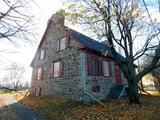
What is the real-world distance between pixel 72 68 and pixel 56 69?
112 inches

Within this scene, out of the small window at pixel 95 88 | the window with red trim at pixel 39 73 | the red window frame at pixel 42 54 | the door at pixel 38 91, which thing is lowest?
the door at pixel 38 91

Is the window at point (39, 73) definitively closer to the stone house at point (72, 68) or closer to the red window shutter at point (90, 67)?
the stone house at point (72, 68)

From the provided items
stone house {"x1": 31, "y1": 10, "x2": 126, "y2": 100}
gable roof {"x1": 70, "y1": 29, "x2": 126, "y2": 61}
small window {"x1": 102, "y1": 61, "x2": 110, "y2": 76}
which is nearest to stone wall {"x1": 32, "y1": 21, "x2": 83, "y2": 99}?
stone house {"x1": 31, "y1": 10, "x2": 126, "y2": 100}

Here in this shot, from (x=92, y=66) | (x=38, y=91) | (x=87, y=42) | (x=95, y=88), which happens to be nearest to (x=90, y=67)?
(x=92, y=66)

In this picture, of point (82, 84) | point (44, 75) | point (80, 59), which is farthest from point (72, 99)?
point (44, 75)

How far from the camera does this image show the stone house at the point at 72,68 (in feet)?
48.0

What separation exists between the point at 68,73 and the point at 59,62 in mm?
2105

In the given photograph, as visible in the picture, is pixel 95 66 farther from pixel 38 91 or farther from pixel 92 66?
pixel 38 91

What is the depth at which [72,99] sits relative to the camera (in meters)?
14.5

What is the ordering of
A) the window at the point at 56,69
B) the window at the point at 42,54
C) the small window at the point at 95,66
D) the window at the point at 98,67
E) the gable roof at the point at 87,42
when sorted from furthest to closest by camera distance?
the window at the point at 42,54 < the window at the point at 56,69 < the gable roof at the point at 87,42 < the small window at the point at 95,66 < the window at the point at 98,67

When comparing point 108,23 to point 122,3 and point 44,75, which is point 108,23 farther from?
point 44,75

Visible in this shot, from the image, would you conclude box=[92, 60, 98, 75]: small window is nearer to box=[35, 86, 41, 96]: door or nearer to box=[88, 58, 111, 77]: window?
box=[88, 58, 111, 77]: window

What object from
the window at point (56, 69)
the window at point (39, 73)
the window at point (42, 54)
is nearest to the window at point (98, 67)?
the window at point (56, 69)

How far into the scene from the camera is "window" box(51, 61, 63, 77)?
16.7 meters
